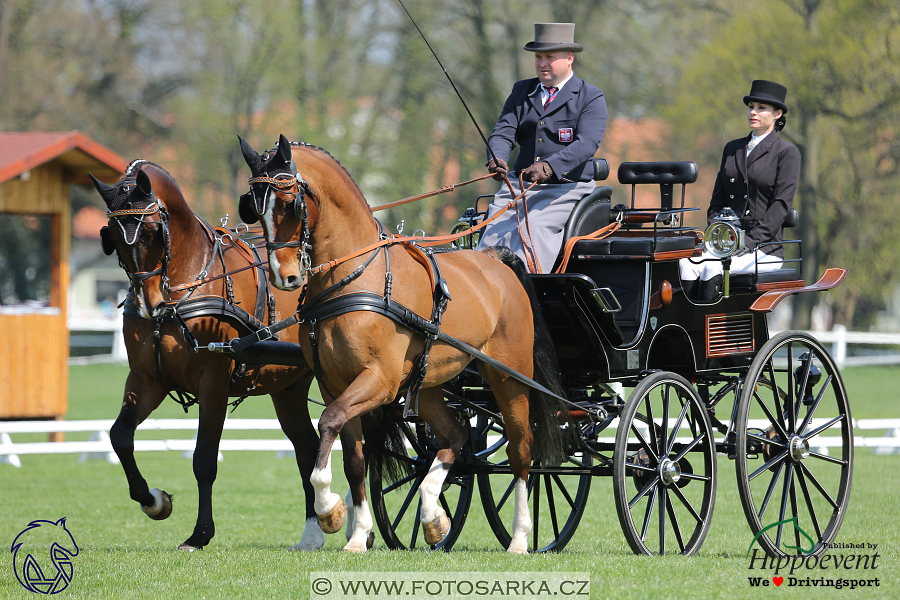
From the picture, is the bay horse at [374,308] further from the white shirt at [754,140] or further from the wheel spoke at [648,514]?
the white shirt at [754,140]

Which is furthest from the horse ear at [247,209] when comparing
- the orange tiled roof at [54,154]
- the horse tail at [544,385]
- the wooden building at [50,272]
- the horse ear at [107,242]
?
the wooden building at [50,272]

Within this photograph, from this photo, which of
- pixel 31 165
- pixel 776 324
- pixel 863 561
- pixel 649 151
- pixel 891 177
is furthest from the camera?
pixel 776 324

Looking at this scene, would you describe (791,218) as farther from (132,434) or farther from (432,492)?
(132,434)

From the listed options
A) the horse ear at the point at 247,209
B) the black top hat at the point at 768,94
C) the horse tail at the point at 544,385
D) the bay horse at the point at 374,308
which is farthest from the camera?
the black top hat at the point at 768,94

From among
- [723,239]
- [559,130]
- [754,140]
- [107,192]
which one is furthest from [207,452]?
[754,140]

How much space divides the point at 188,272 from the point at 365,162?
26.7 meters

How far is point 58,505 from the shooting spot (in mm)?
10297

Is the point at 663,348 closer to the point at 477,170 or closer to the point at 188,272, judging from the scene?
the point at 188,272

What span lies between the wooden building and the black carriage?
7.79 m

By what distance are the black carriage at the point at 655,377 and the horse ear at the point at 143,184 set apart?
83.1 inches

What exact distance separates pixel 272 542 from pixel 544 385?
8.74ft

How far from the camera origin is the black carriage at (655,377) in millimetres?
→ 6449

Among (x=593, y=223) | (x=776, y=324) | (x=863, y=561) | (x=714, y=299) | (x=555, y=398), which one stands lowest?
(x=776, y=324)

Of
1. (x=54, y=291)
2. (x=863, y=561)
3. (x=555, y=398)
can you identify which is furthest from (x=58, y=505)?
(x=863, y=561)
